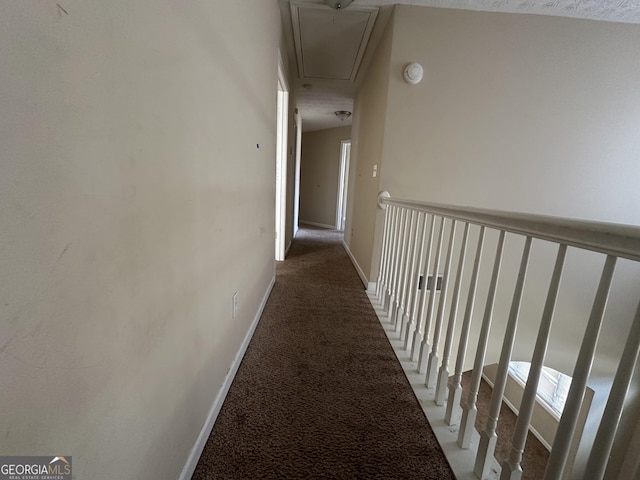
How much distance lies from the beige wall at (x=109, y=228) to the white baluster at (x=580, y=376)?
1.00 metres

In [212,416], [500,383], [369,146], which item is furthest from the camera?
[369,146]

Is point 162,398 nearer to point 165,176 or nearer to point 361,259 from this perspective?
point 165,176

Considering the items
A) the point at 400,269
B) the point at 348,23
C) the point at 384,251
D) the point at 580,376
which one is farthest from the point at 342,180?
the point at 580,376

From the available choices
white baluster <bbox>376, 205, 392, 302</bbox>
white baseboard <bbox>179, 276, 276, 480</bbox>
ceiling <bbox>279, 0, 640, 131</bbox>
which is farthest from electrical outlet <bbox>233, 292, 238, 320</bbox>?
ceiling <bbox>279, 0, 640, 131</bbox>

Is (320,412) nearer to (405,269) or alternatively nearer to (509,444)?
(405,269)

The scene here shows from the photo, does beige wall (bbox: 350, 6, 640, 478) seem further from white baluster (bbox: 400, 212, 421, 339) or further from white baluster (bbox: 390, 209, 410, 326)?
white baluster (bbox: 400, 212, 421, 339)

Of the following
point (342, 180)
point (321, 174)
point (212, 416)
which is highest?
point (321, 174)

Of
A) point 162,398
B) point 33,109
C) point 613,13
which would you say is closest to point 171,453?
point 162,398

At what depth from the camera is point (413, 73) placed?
217cm

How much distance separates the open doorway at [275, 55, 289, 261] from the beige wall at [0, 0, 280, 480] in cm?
207

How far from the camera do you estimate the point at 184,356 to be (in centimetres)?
79

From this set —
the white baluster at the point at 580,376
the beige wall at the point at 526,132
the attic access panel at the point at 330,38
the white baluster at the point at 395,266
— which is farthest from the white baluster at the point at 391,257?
the attic access panel at the point at 330,38

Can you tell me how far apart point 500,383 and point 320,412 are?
727 millimetres

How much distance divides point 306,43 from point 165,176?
2.97 metres
